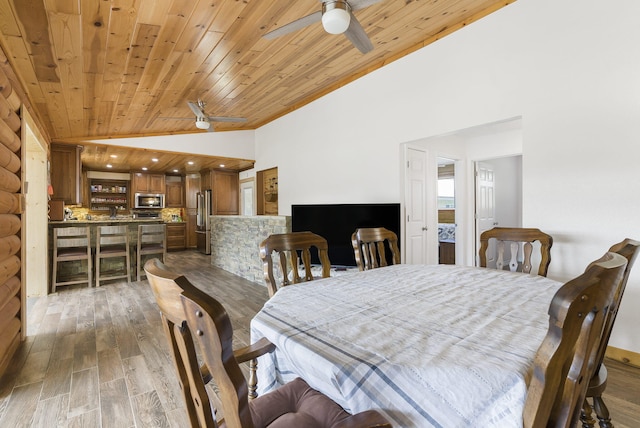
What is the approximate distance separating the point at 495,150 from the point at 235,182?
20.5 feet

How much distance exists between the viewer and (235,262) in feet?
18.4

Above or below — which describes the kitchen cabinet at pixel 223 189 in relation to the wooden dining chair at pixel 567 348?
above

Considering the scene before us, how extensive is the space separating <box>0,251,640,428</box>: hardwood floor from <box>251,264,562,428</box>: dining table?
43.8 inches

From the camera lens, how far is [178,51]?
293 cm

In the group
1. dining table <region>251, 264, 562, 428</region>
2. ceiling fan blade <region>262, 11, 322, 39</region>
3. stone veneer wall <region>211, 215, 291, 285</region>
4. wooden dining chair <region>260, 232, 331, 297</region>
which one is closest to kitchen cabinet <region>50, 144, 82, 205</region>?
stone veneer wall <region>211, 215, 291, 285</region>

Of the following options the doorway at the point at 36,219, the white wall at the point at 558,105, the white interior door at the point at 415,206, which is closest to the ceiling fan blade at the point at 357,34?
the white wall at the point at 558,105

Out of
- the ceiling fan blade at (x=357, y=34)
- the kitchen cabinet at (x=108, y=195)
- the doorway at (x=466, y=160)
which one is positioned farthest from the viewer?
the kitchen cabinet at (x=108, y=195)

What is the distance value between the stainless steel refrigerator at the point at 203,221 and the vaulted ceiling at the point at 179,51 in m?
3.44

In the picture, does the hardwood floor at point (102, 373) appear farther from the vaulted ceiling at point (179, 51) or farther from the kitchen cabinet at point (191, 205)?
the kitchen cabinet at point (191, 205)

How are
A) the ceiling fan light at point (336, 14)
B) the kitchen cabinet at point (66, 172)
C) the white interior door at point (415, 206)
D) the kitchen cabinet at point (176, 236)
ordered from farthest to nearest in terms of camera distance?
1. the kitchen cabinet at point (176, 236)
2. the kitchen cabinet at point (66, 172)
3. the white interior door at point (415, 206)
4. the ceiling fan light at point (336, 14)

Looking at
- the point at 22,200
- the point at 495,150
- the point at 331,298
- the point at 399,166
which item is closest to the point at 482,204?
the point at 495,150

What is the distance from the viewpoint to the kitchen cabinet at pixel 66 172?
5316 millimetres

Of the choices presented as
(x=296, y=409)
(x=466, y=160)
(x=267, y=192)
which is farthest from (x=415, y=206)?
(x=267, y=192)

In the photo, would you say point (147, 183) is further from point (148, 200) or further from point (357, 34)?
point (357, 34)
